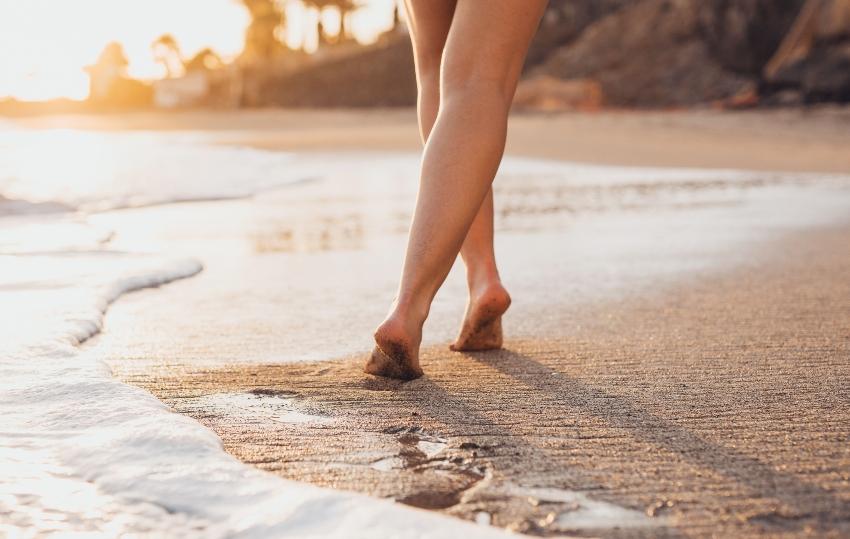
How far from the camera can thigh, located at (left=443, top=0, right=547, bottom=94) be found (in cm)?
169

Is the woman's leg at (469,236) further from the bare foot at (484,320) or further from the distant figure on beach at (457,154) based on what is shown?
the distant figure on beach at (457,154)

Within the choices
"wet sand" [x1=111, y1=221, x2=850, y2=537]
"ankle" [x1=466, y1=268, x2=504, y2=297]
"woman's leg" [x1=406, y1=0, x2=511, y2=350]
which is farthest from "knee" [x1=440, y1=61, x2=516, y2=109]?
"wet sand" [x1=111, y1=221, x2=850, y2=537]

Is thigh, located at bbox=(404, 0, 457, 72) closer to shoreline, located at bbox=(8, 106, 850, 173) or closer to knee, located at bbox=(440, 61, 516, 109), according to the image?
knee, located at bbox=(440, 61, 516, 109)

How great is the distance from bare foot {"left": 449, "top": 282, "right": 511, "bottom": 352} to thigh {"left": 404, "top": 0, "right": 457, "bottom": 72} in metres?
0.45

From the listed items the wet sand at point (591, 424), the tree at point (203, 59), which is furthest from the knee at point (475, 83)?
the tree at point (203, 59)

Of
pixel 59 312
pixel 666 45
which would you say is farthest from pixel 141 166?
pixel 666 45

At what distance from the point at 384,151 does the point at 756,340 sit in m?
8.59

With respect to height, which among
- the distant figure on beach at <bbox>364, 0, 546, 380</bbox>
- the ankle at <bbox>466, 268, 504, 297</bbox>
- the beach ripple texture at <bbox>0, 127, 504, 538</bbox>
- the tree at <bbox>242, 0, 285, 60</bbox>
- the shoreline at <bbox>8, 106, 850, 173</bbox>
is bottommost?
the beach ripple texture at <bbox>0, 127, 504, 538</bbox>

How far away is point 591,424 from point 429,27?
0.89 m

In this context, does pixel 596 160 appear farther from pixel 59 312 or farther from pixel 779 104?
pixel 779 104

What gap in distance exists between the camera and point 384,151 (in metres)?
10.3

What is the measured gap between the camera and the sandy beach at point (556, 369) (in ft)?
3.68

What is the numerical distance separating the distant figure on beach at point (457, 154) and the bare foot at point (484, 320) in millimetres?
246

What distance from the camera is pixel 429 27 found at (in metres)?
1.93
